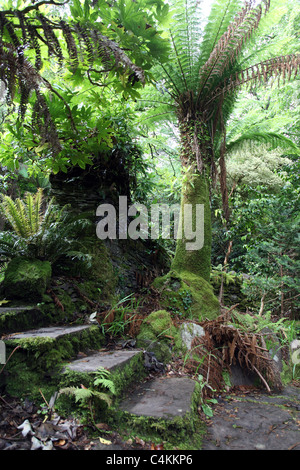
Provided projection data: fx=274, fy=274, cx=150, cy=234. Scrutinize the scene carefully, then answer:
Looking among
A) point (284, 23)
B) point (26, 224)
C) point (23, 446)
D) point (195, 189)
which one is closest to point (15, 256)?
point (26, 224)

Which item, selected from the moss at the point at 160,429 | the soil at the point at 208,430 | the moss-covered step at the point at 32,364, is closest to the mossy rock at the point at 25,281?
the moss-covered step at the point at 32,364

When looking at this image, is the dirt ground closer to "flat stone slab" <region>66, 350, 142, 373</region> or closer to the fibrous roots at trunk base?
the fibrous roots at trunk base

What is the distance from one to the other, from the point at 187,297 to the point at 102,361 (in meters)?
1.85

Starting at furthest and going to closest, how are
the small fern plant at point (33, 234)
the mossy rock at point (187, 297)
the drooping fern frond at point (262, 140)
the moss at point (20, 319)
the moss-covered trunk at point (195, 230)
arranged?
the drooping fern frond at point (262, 140) < the moss-covered trunk at point (195, 230) < the mossy rock at point (187, 297) < the small fern plant at point (33, 234) < the moss at point (20, 319)

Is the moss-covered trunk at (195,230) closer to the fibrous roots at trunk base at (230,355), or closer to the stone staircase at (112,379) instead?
the fibrous roots at trunk base at (230,355)

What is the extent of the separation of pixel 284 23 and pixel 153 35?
9.32m

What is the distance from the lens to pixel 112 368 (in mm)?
1603

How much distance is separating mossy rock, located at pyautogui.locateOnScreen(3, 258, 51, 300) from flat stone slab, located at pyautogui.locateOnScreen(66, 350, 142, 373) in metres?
0.75

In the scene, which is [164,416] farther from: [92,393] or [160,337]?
[160,337]

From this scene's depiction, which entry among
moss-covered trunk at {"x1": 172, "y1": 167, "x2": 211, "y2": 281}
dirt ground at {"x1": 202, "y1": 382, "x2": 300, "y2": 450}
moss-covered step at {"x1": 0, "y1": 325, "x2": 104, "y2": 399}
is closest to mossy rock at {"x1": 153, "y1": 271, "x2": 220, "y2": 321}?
moss-covered trunk at {"x1": 172, "y1": 167, "x2": 211, "y2": 281}

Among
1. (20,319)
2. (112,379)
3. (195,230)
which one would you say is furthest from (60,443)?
(195,230)

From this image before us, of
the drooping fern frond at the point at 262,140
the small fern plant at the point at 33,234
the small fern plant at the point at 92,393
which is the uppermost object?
the drooping fern frond at the point at 262,140

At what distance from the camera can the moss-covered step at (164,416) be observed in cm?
128

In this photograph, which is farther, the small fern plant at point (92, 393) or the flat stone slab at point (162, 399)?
Answer: the flat stone slab at point (162, 399)
